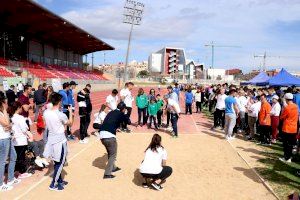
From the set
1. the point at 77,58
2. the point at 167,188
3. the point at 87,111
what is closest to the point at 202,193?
the point at 167,188

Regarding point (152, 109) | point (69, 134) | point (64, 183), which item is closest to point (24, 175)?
point (64, 183)

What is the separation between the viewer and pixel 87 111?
1182 cm

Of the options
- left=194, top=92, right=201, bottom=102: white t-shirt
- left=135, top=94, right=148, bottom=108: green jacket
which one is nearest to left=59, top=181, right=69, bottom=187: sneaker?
left=135, top=94, right=148, bottom=108: green jacket

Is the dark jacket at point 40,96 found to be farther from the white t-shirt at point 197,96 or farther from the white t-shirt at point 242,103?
the white t-shirt at point 197,96

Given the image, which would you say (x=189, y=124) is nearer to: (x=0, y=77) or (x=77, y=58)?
(x=0, y=77)

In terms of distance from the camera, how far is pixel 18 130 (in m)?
7.69

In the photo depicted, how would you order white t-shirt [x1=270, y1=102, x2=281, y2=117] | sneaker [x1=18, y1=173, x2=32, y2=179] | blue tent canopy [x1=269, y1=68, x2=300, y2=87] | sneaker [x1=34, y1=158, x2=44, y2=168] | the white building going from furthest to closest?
the white building, blue tent canopy [x1=269, y1=68, x2=300, y2=87], white t-shirt [x1=270, y1=102, x2=281, y2=117], sneaker [x1=34, y1=158, x2=44, y2=168], sneaker [x1=18, y1=173, x2=32, y2=179]

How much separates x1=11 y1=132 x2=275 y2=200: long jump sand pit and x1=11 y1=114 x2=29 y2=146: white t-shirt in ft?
3.22

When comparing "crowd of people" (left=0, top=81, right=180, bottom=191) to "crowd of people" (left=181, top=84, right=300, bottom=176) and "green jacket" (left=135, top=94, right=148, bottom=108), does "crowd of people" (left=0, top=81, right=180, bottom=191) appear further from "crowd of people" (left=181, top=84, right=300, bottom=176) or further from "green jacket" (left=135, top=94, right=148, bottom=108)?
Result: "green jacket" (left=135, top=94, right=148, bottom=108)

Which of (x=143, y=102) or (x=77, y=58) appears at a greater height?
(x=77, y=58)

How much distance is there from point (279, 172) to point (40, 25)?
39.2 m

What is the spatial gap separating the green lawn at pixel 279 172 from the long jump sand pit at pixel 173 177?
0.28m

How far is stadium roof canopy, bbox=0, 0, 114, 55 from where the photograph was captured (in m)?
35.5

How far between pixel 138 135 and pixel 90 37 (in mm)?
44810
